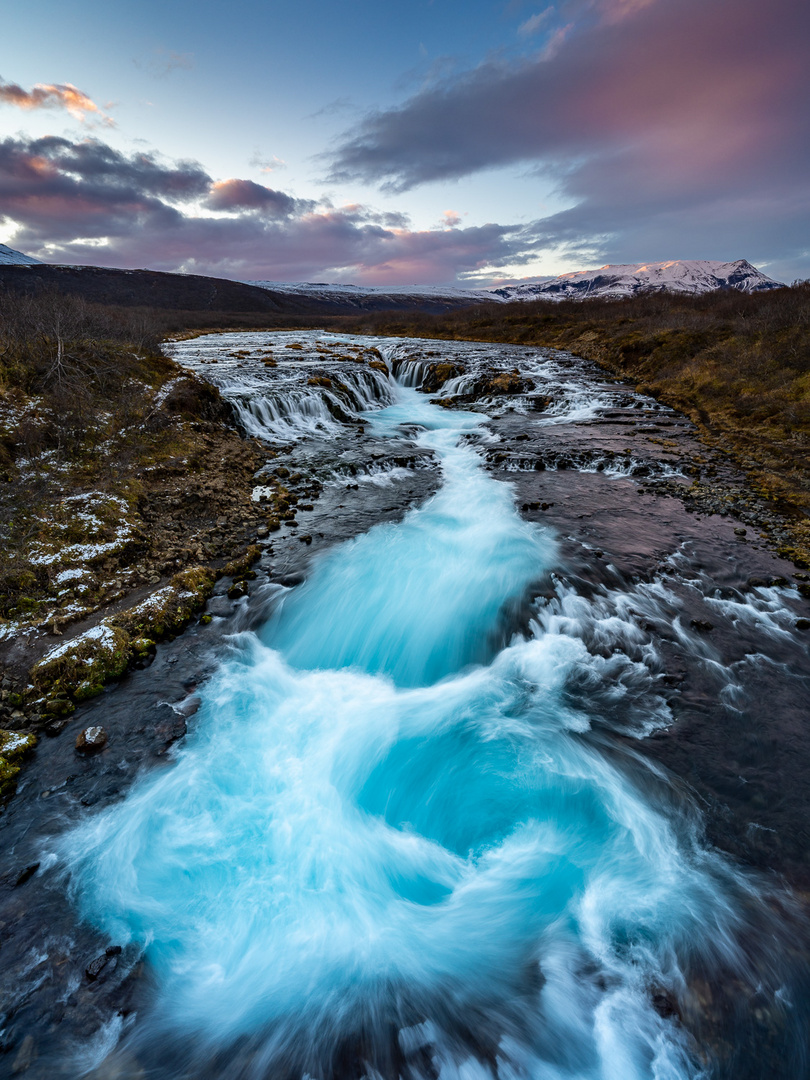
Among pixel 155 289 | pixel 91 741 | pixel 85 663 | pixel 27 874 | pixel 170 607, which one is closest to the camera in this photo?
pixel 27 874

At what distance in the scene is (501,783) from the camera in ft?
18.9

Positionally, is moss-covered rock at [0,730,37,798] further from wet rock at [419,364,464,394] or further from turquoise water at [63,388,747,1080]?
wet rock at [419,364,464,394]

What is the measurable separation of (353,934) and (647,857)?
319cm

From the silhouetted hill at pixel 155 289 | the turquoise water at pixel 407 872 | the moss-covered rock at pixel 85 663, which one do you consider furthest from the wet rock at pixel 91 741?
the silhouetted hill at pixel 155 289

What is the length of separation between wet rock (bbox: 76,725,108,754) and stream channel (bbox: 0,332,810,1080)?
14 cm

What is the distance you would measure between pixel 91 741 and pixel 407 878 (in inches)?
164

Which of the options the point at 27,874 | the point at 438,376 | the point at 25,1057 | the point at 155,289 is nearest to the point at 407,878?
the point at 25,1057

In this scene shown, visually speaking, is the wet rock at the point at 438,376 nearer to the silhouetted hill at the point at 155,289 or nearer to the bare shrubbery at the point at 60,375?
the bare shrubbery at the point at 60,375

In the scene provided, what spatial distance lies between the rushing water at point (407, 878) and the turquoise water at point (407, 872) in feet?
0.06

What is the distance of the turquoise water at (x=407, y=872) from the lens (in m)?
3.69

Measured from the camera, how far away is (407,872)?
501 centimetres

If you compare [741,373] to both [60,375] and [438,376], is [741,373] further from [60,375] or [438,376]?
[60,375]

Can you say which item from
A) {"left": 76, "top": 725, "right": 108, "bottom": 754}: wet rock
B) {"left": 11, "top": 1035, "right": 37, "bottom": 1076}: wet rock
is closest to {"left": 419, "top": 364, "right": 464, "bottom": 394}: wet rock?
{"left": 76, "top": 725, "right": 108, "bottom": 754}: wet rock

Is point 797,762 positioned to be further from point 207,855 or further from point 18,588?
point 18,588
